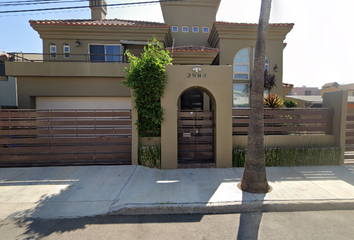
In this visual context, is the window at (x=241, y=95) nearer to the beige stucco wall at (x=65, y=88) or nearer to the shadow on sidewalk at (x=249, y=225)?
the beige stucco wall at (x=65, y=88)

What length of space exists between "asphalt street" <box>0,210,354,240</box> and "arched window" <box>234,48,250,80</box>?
348 inches

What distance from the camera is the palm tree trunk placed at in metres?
4.88

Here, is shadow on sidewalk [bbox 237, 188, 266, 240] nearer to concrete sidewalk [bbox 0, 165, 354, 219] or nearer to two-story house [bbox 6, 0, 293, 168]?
concrete sidewalk [bbox 0, 165, 354, 219]

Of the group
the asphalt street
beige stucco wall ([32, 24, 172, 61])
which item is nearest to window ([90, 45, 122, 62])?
beige stucco wall ([32, 24, 172, 61])

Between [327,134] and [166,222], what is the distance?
263 inches

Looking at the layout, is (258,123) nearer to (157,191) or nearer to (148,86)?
(157,191)

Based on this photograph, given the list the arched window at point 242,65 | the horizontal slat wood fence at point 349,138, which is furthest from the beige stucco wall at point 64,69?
the horizontal slat wood fence at point 349,138

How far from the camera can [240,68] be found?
463 inches

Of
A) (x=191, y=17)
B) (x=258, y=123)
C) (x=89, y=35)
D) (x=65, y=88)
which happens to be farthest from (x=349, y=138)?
(x=89, y=35)

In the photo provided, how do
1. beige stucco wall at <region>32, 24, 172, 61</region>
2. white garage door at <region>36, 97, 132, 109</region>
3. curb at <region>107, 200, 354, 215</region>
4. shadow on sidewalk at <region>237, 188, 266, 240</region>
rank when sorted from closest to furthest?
shadow on sidewalk at <region>237, 188, 266, 240</region> < curb at <region>107, 200, 354, 215</region> < white garage door at <region>36, 97, 132, 109</region> < beige stucco wall at <region>32, 24, 172, 61</region>

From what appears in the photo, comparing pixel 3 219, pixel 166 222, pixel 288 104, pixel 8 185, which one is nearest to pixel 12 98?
pixel 8 185

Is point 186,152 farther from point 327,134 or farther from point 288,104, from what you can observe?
point 288,104

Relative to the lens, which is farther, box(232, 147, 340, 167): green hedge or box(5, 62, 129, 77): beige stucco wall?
box(5, 62, 129, 77): beige stucco wall

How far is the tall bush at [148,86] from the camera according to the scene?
6367 millimetres
